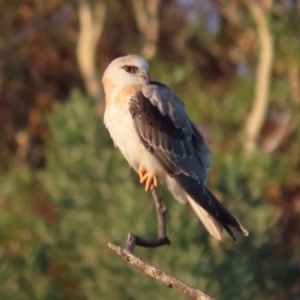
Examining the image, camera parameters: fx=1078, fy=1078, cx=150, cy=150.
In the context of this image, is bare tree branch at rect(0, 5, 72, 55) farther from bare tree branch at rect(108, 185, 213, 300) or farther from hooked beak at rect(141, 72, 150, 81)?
bare tree branch at rect(108, 185, 213, 300)

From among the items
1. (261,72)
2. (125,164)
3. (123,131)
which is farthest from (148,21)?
(123,131)

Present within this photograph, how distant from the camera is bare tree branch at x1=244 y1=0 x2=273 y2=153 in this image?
1359 cm

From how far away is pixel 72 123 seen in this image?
32.6ft

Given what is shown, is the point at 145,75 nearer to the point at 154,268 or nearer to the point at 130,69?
the point at 130,69

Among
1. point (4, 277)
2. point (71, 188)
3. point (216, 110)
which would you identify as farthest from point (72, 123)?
point (216, 110)

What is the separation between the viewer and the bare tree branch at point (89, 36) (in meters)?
14.2

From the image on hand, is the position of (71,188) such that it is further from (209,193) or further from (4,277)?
(209,193)

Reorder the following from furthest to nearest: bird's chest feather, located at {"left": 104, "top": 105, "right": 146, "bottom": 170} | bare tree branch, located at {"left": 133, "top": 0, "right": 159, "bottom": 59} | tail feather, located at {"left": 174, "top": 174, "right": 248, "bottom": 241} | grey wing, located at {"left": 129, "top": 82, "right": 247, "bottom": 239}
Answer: bare tree branch, located at {"left": 133, "top": 0, "right": 159, "bottom": 59}
grey wing, located at {"left": 129, "top": 82, "right": 247, "bottom": 239}
bird's chest feather, located at {"left": 104, "top": 105, "right": 146, "bottom": 170}
tail feather, located at {"left": 174, "top": 174, "right": 248, "bottom": 241}

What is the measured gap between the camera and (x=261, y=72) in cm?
1382

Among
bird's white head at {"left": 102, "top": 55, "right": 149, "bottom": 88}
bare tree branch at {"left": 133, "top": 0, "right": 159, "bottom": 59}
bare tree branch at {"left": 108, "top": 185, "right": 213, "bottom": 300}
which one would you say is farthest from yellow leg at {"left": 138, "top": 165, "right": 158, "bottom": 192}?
bare tree branch at {"left": 133, "top": 0, "right": 159, "bottom": 59}

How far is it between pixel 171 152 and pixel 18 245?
18.5 ft

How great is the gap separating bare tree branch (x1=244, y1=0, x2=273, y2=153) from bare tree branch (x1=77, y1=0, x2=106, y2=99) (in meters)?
2.07

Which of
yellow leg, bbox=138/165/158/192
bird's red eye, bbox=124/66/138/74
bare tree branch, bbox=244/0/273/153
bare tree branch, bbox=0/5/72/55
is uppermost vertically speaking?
bare tree branch, bbox=0/5/72/55

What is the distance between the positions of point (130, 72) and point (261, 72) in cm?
839
